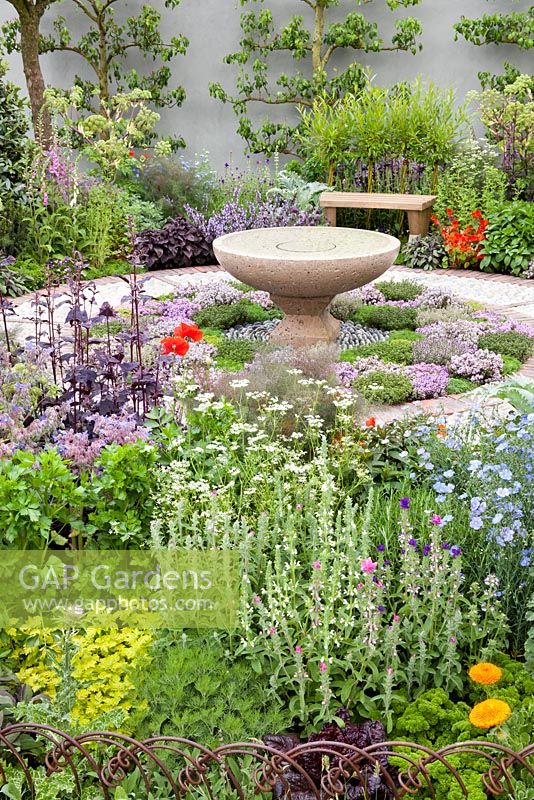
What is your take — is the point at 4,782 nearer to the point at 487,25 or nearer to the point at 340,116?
the point at 340,116

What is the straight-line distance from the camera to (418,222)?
9.70 metres

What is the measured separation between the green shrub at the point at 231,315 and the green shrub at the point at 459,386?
2.00m

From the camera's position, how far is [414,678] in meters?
2.73

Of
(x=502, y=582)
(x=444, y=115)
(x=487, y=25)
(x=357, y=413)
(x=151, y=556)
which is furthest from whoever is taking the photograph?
(x=487, y=25)

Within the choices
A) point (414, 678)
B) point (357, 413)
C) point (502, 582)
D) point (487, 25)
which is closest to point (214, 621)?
point (414, 678)

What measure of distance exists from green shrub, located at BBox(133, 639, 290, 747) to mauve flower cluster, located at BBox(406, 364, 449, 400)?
3189mm

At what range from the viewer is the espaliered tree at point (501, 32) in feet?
35.1

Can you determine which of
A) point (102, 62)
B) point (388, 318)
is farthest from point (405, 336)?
point (102, 62)

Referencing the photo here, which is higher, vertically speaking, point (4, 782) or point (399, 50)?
point (399, 50)

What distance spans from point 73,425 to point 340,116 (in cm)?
747

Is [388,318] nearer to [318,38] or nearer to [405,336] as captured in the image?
[405,336]

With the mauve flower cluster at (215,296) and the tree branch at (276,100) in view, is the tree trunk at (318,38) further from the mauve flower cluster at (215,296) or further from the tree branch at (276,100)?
→ the mauve flower cluster at (215,296)

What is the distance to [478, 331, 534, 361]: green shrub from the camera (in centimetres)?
627

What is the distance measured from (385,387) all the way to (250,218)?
4672mm
